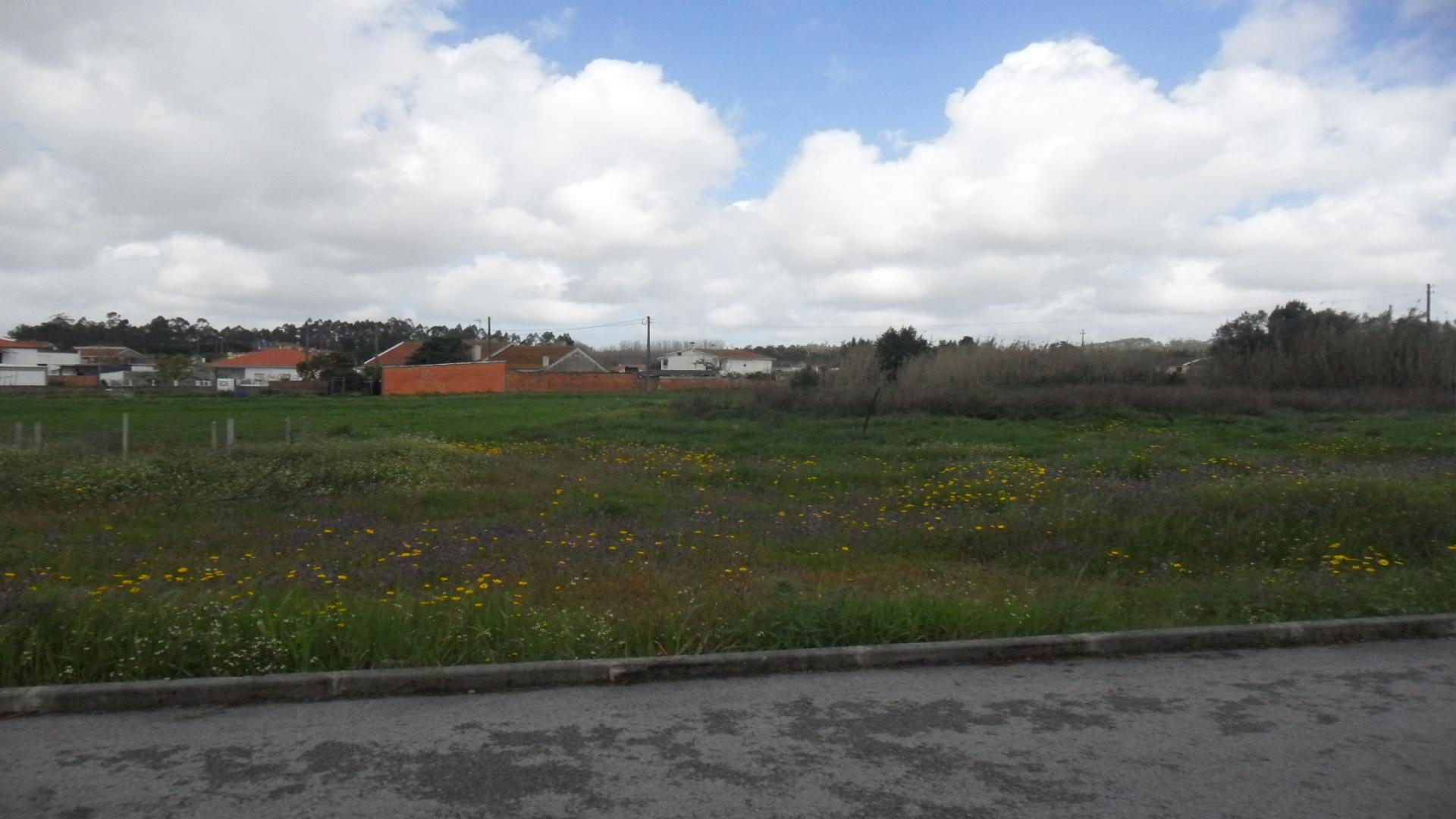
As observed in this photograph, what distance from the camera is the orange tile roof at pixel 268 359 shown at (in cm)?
7988

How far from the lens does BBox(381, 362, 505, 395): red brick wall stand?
60938 mm

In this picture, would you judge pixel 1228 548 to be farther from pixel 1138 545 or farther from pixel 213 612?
pixel 213 612

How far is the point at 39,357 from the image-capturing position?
69562 millimetres

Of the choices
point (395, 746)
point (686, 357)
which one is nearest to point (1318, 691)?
point (395, 746)

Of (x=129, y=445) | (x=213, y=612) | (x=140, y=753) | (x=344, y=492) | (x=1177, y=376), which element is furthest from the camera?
(x=1177, y=376)

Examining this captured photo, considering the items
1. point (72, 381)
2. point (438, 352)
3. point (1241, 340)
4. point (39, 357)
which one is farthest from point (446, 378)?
point (1241, 340)

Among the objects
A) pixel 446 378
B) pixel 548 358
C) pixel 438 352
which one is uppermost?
pixel 438 352

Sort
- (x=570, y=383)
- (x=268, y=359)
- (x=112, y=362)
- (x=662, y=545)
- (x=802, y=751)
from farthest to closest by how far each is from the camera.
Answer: (x=268, y=359) → (x=112, y=362) → (x=570, y=383) → (x=662, y=545) → (x=802, y=751)

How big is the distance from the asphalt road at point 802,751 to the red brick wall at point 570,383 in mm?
57365

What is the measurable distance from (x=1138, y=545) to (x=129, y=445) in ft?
58.0

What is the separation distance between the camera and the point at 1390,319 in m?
45.8

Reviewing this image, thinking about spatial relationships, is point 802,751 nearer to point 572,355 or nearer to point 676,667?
point 676,667

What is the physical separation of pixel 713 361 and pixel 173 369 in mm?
52423

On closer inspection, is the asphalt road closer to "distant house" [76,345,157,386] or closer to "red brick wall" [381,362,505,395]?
"red brick wall" [381,362,505,395]
